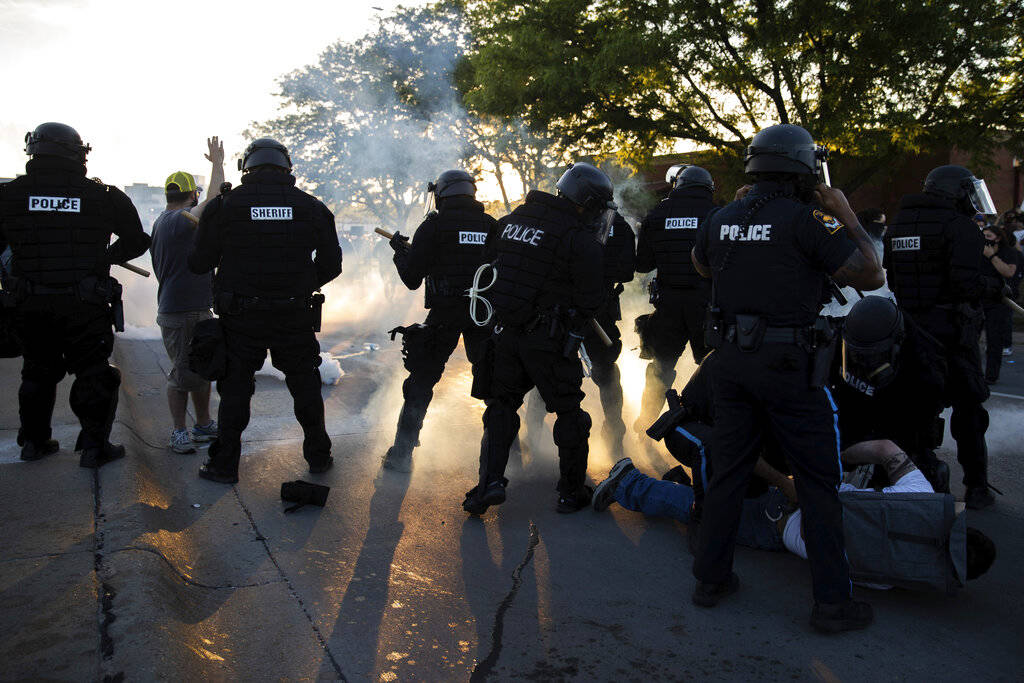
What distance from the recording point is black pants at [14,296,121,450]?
14.7ft

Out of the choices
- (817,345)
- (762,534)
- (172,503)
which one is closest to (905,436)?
(762,534)

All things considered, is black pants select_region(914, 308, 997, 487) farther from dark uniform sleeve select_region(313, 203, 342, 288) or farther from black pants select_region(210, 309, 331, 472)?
black pants select_region(210, 309, 331, 472)

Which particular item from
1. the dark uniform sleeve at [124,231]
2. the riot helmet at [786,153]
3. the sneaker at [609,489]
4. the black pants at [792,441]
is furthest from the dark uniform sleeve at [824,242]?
the dark uniform sleeve at [124,231]

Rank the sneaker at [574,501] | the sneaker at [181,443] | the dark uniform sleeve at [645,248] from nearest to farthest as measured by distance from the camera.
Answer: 1. the sneaker at [574,501]
2. the sneaker at [181,443]
3. the dark uniform sleeve at [645,248]

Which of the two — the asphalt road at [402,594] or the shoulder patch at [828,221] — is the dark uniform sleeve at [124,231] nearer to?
the asphalt road at [402,594]

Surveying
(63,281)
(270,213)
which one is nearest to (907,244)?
(270,213)

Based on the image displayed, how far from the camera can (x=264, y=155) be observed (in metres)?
4.59

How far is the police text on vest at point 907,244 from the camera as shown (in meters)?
4.50

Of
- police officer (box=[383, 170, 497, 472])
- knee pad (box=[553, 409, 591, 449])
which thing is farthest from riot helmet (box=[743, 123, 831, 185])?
police officer (box=[383, 170, 497, 472])

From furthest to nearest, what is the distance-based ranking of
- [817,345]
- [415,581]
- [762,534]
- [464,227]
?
1. [464,227]
2. [762,534]
3. [415,581]
4. [817,345]

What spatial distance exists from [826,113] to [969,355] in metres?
10.1

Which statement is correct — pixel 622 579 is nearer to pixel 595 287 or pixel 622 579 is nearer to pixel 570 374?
pixel 570 374

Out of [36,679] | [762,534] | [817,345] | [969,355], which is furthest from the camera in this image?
[969,355]

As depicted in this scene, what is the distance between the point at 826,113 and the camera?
44.1 ft
